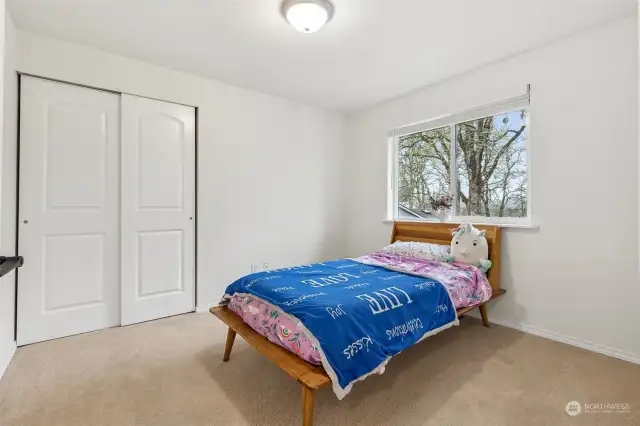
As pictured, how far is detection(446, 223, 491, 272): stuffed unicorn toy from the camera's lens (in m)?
2.69

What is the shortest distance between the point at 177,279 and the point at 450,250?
2.60 meters

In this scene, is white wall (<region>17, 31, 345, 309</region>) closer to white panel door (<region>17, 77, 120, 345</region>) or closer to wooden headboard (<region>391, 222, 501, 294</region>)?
white panel door (<region>17, 77, 120, 345</region>)

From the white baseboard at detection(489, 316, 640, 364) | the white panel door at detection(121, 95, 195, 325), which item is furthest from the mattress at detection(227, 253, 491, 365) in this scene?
the white panel door at detection(121, 95, 195, 325)

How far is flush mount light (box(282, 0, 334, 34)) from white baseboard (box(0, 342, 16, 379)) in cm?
286

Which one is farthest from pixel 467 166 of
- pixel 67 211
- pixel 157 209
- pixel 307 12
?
pixel 67 211

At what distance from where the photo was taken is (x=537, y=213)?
2.62 m

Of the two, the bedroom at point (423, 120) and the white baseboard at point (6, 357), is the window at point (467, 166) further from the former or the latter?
the white baseboard at point (6, 357)

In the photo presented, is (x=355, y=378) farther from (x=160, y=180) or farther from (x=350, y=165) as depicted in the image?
(x=350, y=165)

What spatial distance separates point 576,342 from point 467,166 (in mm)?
1758

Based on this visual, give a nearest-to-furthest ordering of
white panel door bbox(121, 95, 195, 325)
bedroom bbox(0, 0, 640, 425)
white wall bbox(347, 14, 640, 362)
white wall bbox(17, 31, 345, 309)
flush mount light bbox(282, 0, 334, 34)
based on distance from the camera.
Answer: bedroom bbox(0, 0, 640, 425) < flush mount light bbox(282, 0, 334, 34) < white wall bbox(347, 14, 640, 362) < white wall bbox(17, 31, 345, 309) < white panel door bbox(121, 95, 195, 325)

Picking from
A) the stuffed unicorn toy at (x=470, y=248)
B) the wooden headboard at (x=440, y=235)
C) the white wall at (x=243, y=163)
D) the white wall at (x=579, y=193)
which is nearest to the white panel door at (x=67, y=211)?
the white wall at (x=243, y=163)

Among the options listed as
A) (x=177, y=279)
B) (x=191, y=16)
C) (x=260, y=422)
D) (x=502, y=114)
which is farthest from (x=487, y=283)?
(x=191, y=16)

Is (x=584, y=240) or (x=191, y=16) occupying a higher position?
(x=191, y=16)

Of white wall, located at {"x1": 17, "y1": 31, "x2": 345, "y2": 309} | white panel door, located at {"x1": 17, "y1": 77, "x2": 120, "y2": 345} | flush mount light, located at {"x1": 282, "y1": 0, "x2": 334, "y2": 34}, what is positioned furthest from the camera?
white wall, located at {"x1": 17, "y1": 31, "x2": 345, "y2": 309}
